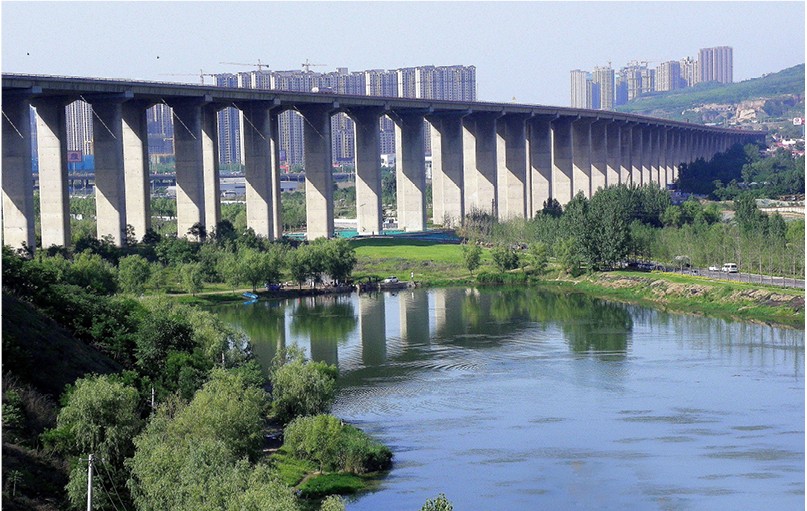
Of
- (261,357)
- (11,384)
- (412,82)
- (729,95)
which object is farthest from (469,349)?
(729,95)

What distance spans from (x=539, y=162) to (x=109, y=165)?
2433 cm

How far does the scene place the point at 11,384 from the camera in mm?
15523

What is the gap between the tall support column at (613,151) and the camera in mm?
64062

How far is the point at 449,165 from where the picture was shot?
48281 millimetres

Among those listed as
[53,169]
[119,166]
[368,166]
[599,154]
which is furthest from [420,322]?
[599,154]

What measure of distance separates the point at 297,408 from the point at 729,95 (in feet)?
446

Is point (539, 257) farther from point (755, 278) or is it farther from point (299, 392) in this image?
point (299, 392)

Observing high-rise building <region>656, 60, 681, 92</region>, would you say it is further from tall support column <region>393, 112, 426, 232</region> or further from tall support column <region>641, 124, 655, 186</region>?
tall support column <region>393, 112, 426, 232</region>

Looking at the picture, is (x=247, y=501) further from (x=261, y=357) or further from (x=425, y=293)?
(x=425, y=293)

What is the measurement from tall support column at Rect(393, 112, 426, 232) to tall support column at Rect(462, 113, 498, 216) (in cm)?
327

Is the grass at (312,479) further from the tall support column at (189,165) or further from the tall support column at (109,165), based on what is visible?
the tall support column at (189,165)

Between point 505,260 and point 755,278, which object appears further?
point 505,260

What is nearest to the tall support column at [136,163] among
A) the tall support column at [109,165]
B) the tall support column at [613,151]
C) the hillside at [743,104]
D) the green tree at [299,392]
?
the tall support column at [109,165]

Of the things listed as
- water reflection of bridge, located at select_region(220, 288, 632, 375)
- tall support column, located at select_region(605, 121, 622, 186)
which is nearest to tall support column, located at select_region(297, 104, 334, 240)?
water reflection of bridge, located at select_region(220, 288, 632, 375)
